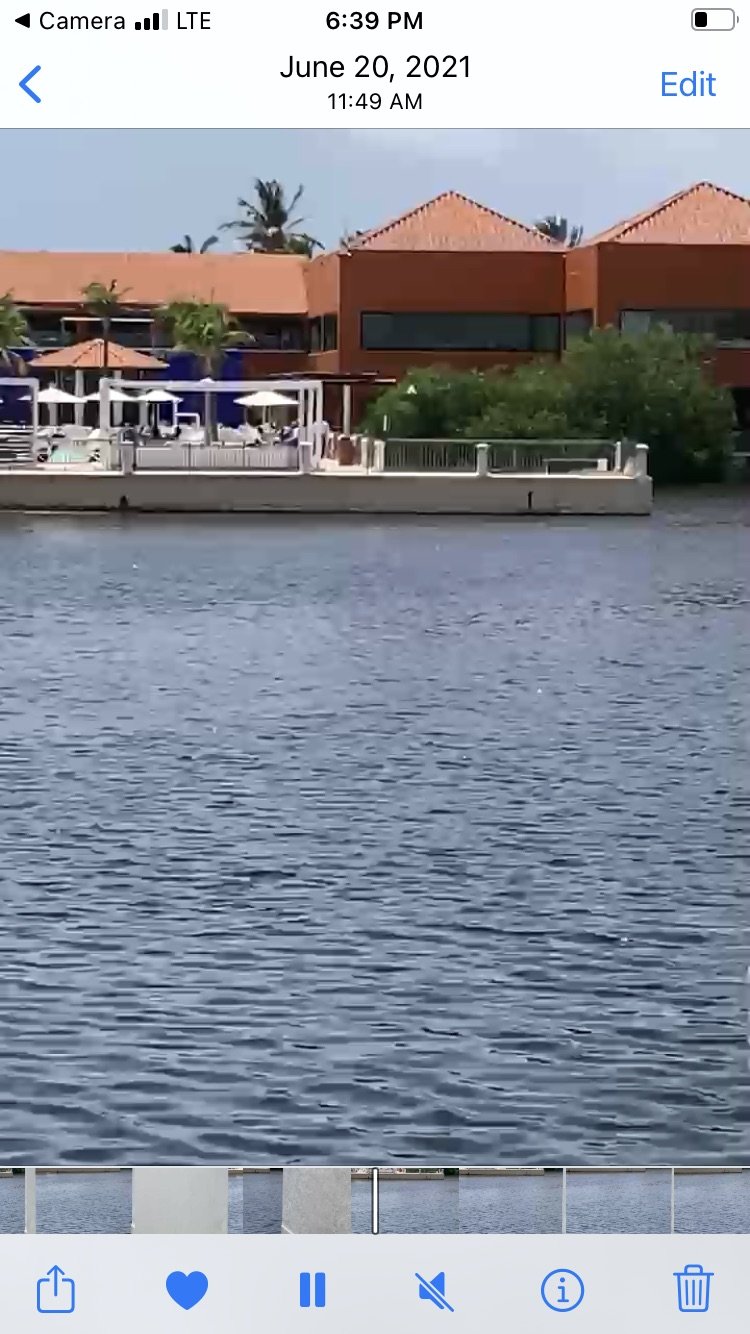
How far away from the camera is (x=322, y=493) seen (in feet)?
196

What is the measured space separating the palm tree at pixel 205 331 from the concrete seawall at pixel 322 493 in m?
1.69

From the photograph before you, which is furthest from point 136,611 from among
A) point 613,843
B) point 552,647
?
point 613,843

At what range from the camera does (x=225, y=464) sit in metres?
59.4

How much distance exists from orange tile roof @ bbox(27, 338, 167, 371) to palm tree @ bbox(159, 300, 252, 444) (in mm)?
940

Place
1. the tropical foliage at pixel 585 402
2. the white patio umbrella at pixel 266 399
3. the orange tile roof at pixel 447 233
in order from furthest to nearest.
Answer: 1. the white patio umbrella at pixel 266 399
2. the tropical foliage at pixel 585 402
3. the orange tile roof at pixel 447 233
